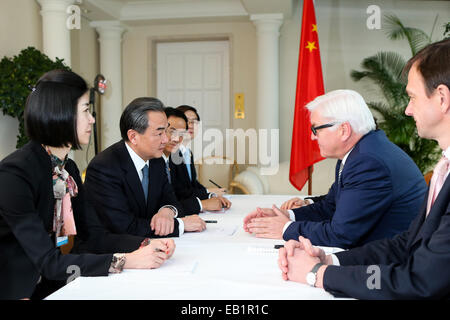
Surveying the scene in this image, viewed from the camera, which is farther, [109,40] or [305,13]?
[109,40]

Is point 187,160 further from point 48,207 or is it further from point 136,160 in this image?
point 48,207

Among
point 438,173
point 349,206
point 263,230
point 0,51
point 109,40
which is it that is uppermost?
point 109,40

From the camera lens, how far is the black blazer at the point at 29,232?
144 centimetres

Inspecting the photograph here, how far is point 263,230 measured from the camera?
2.02 metres

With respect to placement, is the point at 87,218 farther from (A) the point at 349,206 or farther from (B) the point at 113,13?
(B) the point at 113,13

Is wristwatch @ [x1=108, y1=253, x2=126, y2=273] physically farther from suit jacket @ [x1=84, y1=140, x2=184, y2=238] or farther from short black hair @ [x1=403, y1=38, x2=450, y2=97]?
short black hair @ [x1=403, y1=38, x2=450, y2=97]

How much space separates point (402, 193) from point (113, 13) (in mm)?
5668

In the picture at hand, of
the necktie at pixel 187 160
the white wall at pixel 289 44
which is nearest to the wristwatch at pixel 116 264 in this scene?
the necktie at pixel 187 160

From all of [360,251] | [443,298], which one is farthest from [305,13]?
[443,298]

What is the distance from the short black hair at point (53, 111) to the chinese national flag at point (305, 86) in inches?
151

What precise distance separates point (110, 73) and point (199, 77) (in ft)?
4.75

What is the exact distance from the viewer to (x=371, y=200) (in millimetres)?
1797

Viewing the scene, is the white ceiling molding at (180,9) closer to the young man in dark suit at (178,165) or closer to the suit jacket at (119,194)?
the young man in dark suit at (178,165)
